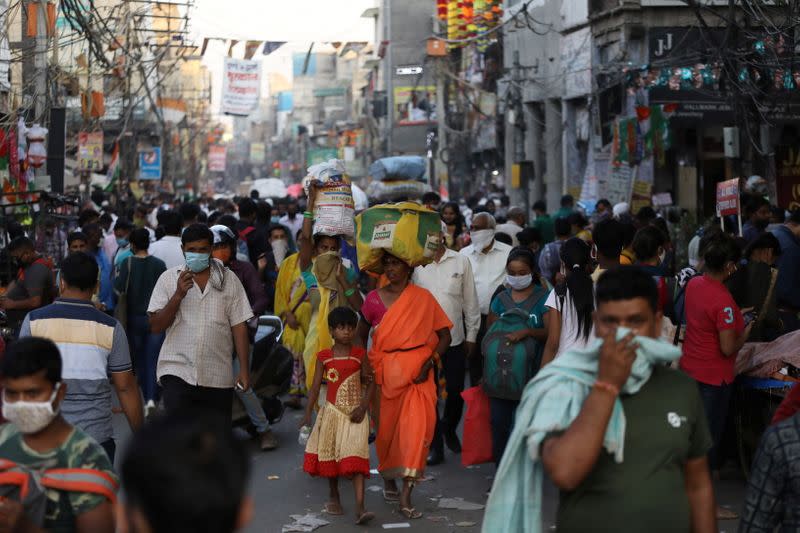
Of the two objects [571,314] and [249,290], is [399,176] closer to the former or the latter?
[249,290]

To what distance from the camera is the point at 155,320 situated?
7527 mm

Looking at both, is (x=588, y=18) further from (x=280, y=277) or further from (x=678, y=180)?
(x=280, y=277)

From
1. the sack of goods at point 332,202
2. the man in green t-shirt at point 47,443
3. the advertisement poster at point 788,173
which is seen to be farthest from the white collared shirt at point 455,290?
the advertisement poster at point 788,173

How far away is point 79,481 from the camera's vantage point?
12.6 feet

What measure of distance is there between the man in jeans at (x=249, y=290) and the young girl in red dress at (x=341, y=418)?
1866 mm

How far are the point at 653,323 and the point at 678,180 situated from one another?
22344mm

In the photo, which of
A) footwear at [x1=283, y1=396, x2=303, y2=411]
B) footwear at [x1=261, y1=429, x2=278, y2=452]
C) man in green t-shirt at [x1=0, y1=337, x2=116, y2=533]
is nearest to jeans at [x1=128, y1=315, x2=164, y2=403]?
footwear at [x1=261, y1=429, x2=278, y2=452]

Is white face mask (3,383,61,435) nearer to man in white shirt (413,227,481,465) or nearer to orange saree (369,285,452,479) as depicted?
orange saree (369,285,452,479)

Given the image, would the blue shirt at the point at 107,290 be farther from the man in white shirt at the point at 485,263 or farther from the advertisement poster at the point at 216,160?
the advertisement poster at the point at 216,160

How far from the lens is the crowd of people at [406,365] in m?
3.52

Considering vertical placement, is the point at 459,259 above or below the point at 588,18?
below

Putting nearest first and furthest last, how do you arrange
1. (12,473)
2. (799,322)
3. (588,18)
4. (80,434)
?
(12,473) < (80,434) < (799,322) < (588,18)

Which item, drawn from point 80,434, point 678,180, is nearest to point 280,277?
point 80,434

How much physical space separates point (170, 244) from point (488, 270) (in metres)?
2.84
